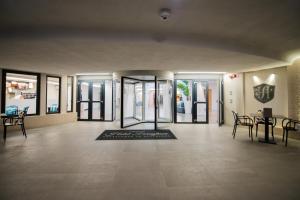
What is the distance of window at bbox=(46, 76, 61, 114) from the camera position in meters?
9.29

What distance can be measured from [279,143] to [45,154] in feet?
22.6

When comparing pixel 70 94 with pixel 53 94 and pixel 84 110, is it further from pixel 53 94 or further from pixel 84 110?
pixel 84 110

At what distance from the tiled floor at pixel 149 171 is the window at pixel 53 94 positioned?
4376 millimetres

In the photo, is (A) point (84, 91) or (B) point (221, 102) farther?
(A) point (84, 91)

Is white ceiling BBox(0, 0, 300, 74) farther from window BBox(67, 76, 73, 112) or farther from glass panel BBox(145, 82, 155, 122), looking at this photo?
window BBox(67, 76, 73, 112)

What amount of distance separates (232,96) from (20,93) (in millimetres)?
10426

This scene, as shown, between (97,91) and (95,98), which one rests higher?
(97,91)

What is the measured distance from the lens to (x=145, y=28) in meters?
3.70

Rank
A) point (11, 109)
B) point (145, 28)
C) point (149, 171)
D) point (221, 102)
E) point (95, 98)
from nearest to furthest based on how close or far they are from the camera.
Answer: point (149, 171) < point (145, 28) < point (11, 109) < point (221, 102) < point (95, 98)

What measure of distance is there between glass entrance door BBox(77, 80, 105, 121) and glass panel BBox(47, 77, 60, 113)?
4.41 ft

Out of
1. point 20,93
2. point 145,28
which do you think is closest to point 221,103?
point 145,28

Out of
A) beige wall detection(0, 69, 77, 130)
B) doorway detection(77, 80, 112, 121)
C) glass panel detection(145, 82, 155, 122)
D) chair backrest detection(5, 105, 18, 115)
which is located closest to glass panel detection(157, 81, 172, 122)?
glass panel detection(145, 82, 155, 122)

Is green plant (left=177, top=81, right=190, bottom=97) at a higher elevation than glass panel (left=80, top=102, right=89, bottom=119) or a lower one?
higher

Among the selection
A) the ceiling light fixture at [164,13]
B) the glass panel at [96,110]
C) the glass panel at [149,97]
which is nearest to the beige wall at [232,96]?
the glass panel at [149,97]
